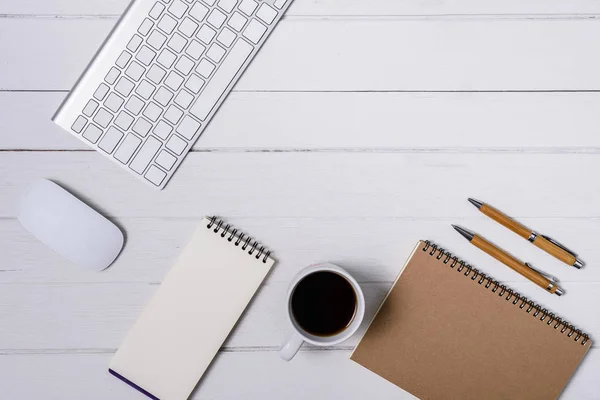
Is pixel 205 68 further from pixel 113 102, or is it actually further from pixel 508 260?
pixel 508 260

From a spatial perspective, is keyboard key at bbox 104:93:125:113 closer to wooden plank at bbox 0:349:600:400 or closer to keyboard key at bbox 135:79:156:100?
keyboard key at bbox 135:79:156:100

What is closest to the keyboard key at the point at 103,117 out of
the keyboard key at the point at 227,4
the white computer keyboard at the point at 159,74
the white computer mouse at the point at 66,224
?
the white computer keyboard at the point at 159,74

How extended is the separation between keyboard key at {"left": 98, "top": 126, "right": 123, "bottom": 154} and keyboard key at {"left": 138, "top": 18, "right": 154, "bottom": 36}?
0.45 ft

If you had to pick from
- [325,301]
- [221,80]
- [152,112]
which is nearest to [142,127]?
[152,112]

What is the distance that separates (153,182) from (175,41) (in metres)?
0.20

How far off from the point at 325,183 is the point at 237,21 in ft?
0.83

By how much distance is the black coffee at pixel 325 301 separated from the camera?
727 millimetres

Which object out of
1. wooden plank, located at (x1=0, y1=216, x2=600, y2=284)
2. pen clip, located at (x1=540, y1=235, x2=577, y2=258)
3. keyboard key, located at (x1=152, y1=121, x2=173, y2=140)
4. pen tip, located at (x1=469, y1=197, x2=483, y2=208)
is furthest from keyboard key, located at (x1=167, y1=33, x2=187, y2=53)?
pen clip, located at (x1=540, y1=235, x2=577, y2=258)

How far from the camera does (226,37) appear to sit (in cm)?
74

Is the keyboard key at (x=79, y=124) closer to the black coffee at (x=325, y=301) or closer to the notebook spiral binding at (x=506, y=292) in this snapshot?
the black coffee at (x=325, y=301)

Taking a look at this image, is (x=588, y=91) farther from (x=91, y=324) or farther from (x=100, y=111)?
(x=91, y=324)

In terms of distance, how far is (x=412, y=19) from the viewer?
0.76 m

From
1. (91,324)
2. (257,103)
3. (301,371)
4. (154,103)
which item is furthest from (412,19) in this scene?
(91,324)

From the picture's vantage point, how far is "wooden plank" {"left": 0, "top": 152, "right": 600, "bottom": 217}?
768 millimetres
